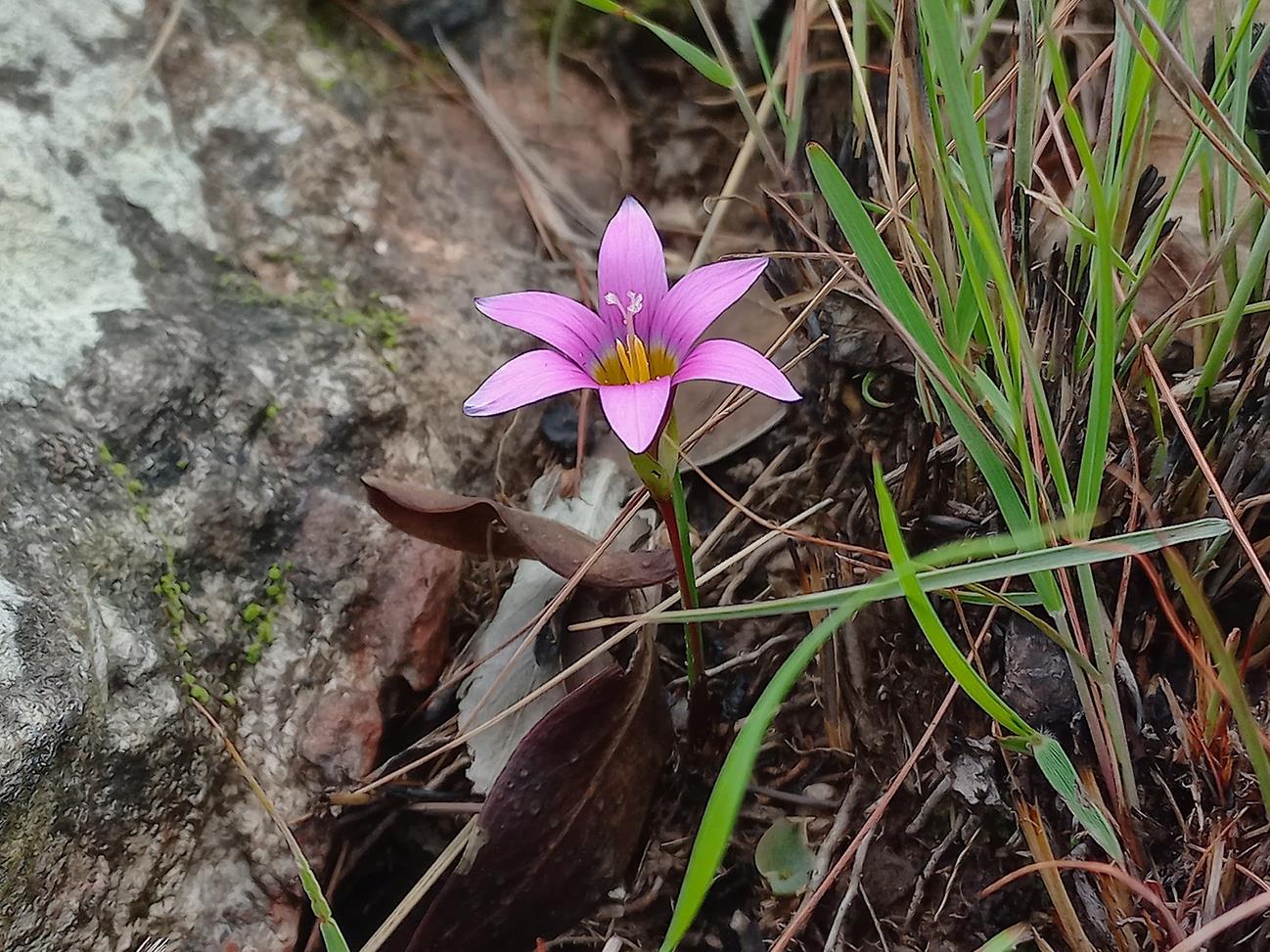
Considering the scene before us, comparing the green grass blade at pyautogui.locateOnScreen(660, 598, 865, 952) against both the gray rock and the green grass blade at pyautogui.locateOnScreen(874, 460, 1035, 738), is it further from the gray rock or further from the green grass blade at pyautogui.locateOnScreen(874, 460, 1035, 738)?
the gray rock

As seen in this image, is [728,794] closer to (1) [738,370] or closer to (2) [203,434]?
(1) [738,370]

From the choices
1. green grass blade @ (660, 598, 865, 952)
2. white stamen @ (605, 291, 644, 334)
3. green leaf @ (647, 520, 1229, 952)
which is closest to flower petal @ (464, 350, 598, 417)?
white stamen @ (605, 291, 644, 334)

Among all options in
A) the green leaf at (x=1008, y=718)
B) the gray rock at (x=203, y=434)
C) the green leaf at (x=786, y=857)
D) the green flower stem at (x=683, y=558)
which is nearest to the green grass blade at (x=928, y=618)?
the green leaf at (x=1008, y=718)

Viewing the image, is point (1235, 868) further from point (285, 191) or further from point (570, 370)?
point (285, 191)

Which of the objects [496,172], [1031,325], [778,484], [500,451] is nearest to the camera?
[1031,325]

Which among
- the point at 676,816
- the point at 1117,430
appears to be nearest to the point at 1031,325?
the point at 1117,430

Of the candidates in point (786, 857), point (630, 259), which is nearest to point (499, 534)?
point (630, 259)
